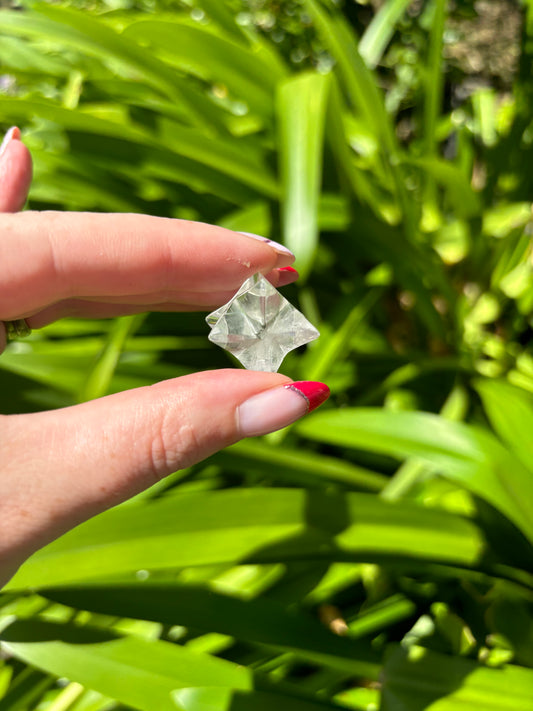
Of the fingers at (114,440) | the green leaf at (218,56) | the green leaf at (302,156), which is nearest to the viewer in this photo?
the fingers at (114,440)

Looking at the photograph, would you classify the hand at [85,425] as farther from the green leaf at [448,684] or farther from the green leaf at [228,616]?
the green leaf at [448,684]

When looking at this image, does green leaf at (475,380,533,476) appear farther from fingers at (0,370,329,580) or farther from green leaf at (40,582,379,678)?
fingers at (0,370,329,580)

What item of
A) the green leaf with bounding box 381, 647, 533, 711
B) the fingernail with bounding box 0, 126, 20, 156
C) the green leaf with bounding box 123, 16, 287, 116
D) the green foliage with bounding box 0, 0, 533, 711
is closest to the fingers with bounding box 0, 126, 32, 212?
the fingernail with bounding box 0, 126, 20, 156

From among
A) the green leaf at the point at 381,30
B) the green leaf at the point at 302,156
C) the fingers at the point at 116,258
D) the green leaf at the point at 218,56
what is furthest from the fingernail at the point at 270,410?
the green leaf at the point at 381,30

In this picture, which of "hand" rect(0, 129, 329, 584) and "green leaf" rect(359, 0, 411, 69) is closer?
"hand" rect(0, 129, 329, 584)

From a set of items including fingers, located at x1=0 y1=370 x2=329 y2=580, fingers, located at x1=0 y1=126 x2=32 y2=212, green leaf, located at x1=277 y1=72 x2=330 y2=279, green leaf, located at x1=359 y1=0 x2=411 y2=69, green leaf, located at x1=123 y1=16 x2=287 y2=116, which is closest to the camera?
fingers, located at x1=0 y1=370 x2=329 y2=580

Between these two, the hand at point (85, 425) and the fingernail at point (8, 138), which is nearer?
the hand at point (85, 425)

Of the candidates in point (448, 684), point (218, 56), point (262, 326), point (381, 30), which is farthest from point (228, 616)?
point (381, 30)
